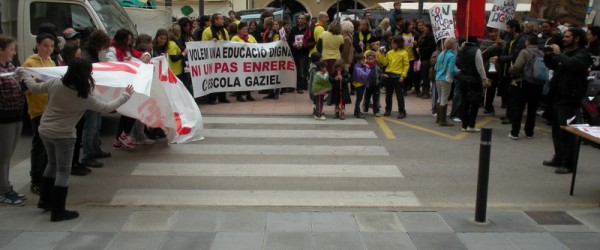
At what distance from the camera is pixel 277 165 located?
25.2ft

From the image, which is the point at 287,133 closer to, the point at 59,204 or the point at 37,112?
the point at 37,112

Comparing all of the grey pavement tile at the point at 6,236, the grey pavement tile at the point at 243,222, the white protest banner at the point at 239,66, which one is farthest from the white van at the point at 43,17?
the grey pavement tile at the point at 243,222

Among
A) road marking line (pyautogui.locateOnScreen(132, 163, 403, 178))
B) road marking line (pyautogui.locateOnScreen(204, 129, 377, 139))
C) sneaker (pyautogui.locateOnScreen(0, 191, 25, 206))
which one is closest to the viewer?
sneaker (pyautogui.locateOnScreen(0, 191, 25, 206))

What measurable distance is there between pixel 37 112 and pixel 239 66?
661 centimetres

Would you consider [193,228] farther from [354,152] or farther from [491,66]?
[491,66]

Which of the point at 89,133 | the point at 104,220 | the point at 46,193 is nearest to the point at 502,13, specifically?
the point at 89,133

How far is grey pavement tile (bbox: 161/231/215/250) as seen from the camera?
4875 millimetres

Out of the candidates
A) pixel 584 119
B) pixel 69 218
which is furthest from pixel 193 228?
pixel 584 119

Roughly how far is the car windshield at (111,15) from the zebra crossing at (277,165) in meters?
2.36

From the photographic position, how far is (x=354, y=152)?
8.40m

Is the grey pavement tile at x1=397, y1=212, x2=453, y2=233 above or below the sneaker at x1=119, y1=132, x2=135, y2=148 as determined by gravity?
below

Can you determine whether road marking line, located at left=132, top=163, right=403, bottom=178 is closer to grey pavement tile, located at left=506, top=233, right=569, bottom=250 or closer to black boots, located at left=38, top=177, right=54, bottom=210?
black boots, located at left=38, top=177, right=54, bottom=210

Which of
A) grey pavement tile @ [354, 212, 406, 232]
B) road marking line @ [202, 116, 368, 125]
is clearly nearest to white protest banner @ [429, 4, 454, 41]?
road marking line @ [202, 116, 368, 125]

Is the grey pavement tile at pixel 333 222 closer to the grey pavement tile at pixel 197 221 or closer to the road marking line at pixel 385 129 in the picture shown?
the grey pavement tile at pixel 197 221
